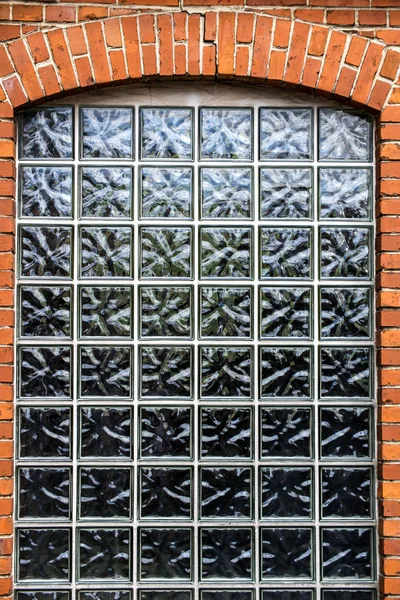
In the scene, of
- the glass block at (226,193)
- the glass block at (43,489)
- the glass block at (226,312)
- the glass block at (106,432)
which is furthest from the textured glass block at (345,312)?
the glass block at (43,489)

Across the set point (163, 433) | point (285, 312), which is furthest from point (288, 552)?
point (285, 312)

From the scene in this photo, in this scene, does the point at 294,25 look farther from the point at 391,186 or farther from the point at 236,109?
the point at 391,186

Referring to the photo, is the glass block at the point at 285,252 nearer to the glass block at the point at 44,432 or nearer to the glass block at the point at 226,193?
the glass block at the point at 226,193

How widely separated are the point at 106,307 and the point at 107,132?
878 millimetres

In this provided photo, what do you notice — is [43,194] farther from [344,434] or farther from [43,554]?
[344,434]

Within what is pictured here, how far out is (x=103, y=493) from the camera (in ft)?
10.4

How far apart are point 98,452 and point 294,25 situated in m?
2.26

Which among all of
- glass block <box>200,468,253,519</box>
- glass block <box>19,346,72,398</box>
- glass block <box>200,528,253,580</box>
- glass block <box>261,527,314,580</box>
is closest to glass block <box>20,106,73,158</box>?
glass block <box>19,346,72,398</box>

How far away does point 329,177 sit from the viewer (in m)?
3.26

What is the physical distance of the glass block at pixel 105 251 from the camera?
10.6ft

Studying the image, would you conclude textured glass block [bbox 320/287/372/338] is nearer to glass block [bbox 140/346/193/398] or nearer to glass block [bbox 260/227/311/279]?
glass block [bbox 260/227/311/279]

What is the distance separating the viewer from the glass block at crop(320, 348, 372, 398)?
3.21 metres

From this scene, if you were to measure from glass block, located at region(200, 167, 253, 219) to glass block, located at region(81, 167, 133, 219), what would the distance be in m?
0.37

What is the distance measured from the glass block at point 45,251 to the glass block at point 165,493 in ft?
3.51
